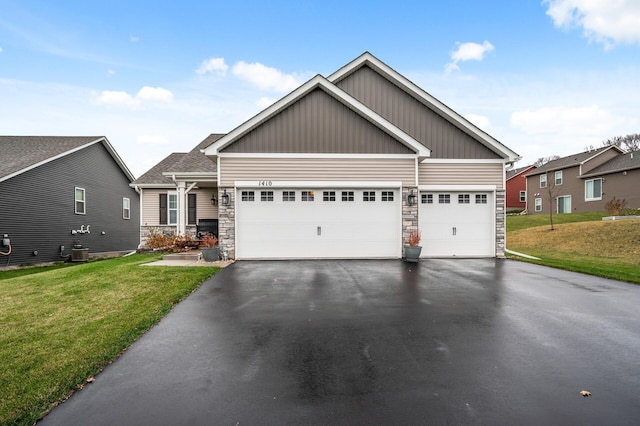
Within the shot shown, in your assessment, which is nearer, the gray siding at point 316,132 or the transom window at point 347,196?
the gray siding at point 316,132

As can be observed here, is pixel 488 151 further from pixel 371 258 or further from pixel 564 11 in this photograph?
pixel 564 11

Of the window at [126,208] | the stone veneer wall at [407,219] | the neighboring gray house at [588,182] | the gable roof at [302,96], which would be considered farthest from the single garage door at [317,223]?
the neighboring gray house at [588,182]

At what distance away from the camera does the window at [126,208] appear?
73.4 feet

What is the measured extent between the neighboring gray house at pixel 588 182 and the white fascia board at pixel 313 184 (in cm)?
1842

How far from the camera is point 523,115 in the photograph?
3434 cm

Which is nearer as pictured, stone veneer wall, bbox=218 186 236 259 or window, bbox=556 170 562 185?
stone veneer wall, bbox=218 186 236 259

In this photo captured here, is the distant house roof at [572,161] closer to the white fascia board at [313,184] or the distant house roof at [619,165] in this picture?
the distant house roof at [619,165]

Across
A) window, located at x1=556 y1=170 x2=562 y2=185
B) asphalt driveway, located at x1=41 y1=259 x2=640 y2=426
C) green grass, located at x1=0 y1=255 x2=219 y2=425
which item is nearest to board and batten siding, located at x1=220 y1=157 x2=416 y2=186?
green grass, located at x1=0 y1=255 x2=219 y2=425

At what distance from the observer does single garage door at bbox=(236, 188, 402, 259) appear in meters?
11.6

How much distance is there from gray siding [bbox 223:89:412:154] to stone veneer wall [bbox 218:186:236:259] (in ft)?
6.06

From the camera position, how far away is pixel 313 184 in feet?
38.0

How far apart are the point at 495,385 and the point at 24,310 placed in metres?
7.49

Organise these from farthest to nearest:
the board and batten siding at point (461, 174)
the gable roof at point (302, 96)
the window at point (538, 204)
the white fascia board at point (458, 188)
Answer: the window at point (538, 204) < the board and batten siding at point (461, 174) < the white fascia board at point (458, 188) < the gable roof at point (302, 96)

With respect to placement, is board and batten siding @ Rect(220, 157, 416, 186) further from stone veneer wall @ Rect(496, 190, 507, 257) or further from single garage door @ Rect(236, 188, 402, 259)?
stone veneer wall @ Rect(496, 190, 507, 257)
